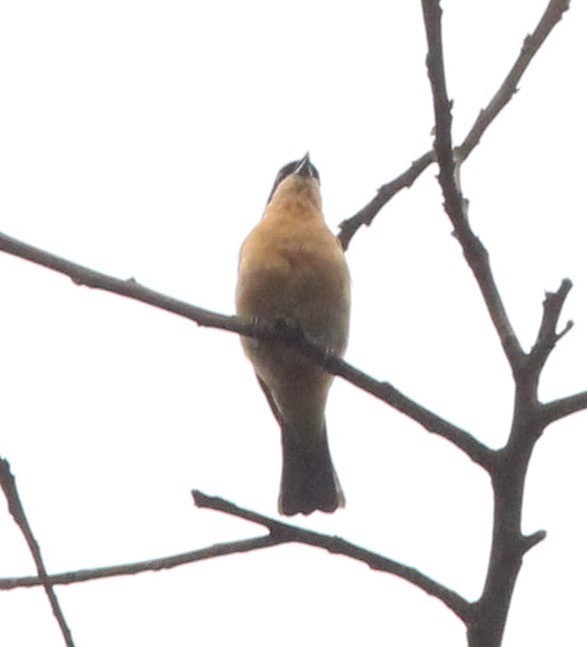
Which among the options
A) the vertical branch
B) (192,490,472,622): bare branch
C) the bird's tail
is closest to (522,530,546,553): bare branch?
the vertical branch

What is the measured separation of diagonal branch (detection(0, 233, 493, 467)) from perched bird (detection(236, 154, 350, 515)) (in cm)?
124

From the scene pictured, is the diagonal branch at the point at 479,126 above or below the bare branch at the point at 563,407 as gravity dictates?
above

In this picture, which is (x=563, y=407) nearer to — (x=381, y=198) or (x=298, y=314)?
(x=381, y=198)

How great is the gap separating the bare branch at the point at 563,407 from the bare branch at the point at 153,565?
0.51 meters

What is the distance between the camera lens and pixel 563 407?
7.13 ft

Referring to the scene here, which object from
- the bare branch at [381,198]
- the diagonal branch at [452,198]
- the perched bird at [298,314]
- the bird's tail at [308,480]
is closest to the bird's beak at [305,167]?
the perched bird at [298,314]

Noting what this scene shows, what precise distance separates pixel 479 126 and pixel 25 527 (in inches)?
58.8

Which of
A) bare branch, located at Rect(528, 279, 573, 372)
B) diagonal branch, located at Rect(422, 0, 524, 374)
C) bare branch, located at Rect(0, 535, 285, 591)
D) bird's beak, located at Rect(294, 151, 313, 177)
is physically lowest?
bare branch, located at Rect(0, 535, 285, 591)

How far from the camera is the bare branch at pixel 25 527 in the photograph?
63.6 inches

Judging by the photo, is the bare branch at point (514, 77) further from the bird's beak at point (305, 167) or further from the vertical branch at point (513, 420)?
the bird's beak at point (305, 167)

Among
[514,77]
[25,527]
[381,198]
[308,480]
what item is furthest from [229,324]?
[308,480]

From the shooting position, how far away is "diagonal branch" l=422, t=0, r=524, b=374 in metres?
2.13

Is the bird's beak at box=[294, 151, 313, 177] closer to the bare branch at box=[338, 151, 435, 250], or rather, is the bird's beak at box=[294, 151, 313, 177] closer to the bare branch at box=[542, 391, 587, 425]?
the bare branch at box=[338, 151, 435, 250]

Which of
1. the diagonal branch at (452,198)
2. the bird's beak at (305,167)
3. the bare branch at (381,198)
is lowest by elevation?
the diagonal branch at (452,198)
